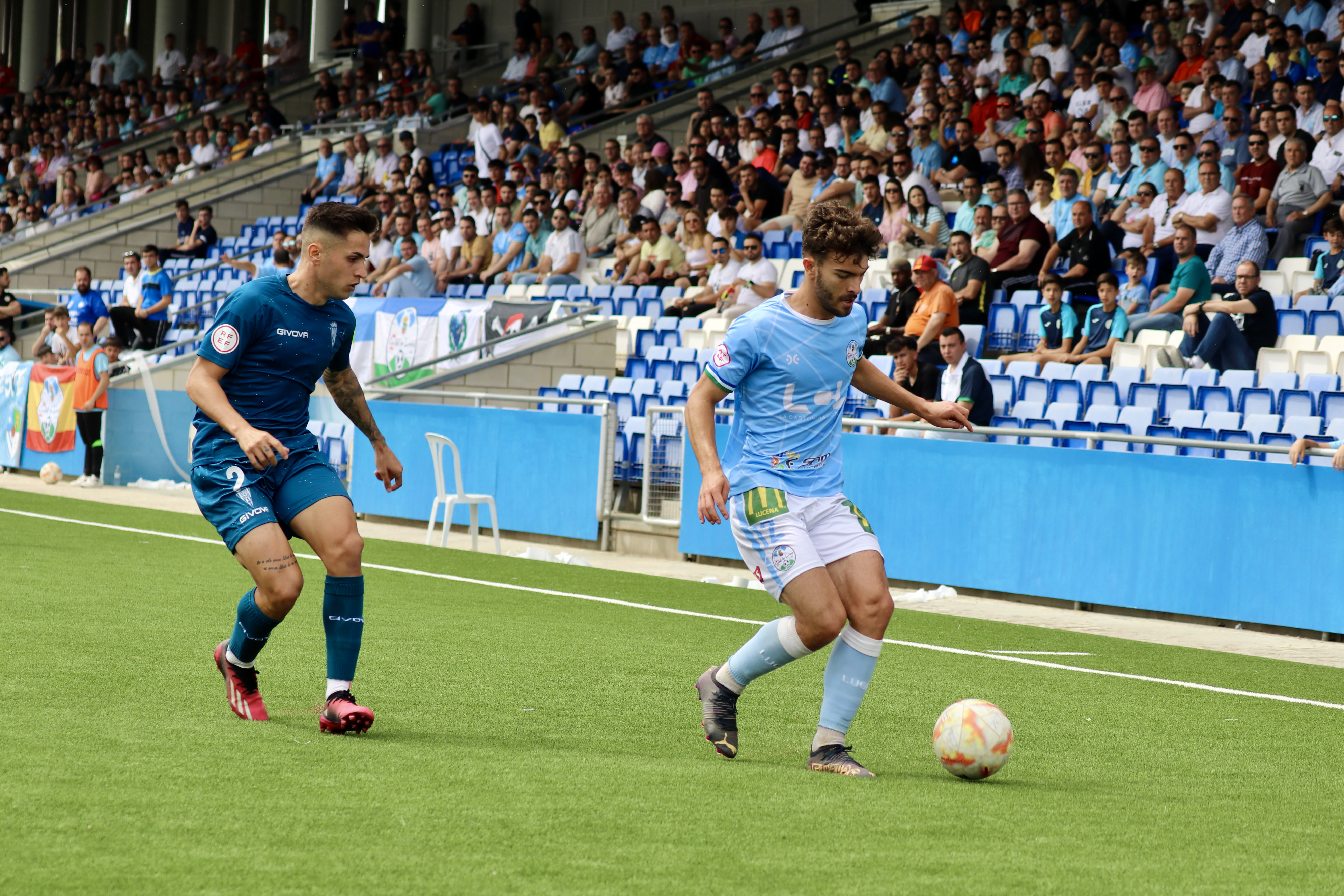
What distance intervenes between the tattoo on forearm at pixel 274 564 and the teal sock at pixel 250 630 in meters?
0.18

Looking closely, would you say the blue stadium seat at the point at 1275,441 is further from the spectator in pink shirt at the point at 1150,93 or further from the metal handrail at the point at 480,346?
the metal handrail at the point at 480,346

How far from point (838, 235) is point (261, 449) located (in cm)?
201

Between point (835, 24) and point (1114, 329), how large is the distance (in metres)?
13.1

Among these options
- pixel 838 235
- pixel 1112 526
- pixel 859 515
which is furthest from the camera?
pixel 1112 526

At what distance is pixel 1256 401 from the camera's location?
11.9 m

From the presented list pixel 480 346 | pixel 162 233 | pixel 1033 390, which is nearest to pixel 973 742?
pixel 1033 390

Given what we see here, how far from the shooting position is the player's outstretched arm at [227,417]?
5.04 metres

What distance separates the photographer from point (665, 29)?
27547mm

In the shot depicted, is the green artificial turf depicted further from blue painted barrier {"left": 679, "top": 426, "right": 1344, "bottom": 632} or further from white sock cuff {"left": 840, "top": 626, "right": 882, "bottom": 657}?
blue painted barrier {"left": 679, "top": 426, "right": 1344, "bottom": 632}

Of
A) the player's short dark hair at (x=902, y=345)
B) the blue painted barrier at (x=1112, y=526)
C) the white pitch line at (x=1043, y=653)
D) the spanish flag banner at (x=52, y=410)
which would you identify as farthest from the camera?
the spanish flag banner at (x=52, y=410)

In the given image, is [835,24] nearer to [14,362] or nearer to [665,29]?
[665,29]

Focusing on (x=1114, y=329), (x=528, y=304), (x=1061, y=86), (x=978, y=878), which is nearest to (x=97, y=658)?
(x=978, y=878)

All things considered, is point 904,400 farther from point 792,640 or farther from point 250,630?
point 250,630

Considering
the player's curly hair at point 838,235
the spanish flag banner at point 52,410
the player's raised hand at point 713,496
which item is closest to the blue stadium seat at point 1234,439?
the player's curly hair at point 838,235
